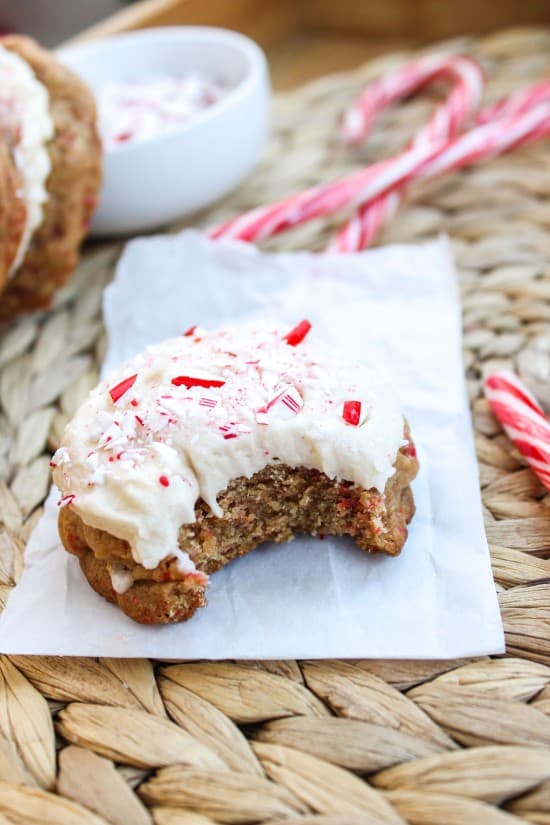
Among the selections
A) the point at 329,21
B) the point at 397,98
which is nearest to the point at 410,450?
the point at 397,98

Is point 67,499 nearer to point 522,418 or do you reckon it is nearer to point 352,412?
point 352,412

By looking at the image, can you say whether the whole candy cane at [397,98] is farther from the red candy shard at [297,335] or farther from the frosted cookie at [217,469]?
the frosted cookie at [217,469]

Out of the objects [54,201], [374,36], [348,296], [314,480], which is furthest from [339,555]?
[374,36]

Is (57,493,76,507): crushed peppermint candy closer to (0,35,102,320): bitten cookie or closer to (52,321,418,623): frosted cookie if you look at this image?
(52,321,418,623): frosted cookie

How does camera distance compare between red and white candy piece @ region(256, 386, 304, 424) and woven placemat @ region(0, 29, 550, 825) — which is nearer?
woven placemat @ region(0, 29, 550, 825)

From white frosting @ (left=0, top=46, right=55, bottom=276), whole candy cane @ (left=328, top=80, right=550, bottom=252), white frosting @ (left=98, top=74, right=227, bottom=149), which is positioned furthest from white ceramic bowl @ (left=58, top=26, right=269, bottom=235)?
whole candy cane @ (left=328, top=80, right=550, bottom=252)

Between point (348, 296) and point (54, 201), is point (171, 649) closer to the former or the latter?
point (348, 296)
